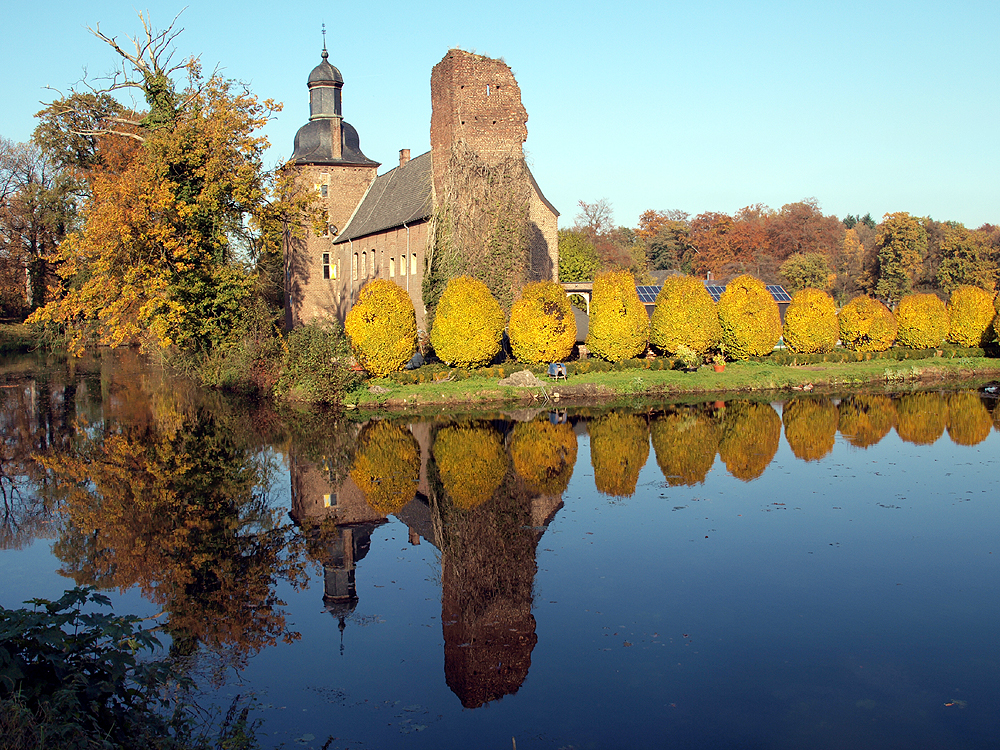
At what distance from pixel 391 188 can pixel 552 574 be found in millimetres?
31921

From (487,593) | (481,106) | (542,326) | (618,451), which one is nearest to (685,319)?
(542,326)

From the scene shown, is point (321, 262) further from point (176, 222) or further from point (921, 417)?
point (921, 417)

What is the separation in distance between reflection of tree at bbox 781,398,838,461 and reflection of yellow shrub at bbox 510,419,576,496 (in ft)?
15.4

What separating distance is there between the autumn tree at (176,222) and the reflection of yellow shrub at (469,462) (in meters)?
11.5

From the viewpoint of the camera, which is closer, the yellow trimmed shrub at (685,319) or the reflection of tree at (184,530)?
the reflection of tree at (184,530)

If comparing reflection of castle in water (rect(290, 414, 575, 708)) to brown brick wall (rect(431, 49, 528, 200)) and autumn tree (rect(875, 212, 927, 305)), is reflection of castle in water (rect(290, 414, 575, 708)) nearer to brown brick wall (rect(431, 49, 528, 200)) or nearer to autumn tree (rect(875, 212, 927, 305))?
brown brick wall (rect(431, 49, 528, 200))

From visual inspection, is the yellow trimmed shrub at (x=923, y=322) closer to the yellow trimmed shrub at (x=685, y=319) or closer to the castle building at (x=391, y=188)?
the yellow trimmed shrub at (x=685, y=319)

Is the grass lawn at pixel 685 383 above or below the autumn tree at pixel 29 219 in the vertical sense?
below

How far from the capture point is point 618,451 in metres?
16.8

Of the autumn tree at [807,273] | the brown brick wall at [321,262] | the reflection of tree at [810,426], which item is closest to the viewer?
the reflection of tree at [810,426]

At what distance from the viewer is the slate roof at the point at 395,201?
33.8 m

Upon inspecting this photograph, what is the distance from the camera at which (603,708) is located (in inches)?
258

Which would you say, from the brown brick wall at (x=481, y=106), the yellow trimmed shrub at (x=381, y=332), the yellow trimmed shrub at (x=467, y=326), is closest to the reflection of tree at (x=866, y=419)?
the yellow trimmed shrub at (x=467, y=326)

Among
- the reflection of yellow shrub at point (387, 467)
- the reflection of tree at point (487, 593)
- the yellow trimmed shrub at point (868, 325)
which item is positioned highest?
the yellow trimmed shrub at point (868, 325)
